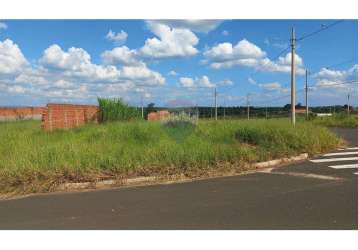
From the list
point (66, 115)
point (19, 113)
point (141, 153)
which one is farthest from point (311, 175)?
point (19, 113)

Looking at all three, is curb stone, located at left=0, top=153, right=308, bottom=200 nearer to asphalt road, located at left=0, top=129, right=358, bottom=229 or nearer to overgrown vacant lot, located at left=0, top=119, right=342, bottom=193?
overgrown vacant lot, located at left=0, top=119, right=342, bottom=193

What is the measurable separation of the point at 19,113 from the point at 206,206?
4508 cm

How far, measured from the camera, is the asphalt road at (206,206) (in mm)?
5039

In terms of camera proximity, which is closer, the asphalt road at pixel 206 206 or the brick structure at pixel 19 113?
the asphalt road at pixel 206 206

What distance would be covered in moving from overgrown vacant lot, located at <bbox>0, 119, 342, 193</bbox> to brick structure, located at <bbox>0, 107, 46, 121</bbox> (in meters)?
32.8

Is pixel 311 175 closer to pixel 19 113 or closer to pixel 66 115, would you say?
pixel 66 115

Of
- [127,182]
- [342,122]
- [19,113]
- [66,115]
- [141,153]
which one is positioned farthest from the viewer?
[19,113]

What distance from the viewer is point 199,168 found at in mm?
8930

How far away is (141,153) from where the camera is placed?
943 cm

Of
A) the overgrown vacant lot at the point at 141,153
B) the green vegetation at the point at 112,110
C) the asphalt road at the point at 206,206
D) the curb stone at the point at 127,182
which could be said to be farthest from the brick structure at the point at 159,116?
the asphalt road at the point at 206,206

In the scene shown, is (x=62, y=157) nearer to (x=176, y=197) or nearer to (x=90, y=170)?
(x=90, y=170)

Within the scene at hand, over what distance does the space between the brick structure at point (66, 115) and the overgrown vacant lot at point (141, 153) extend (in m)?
2.72

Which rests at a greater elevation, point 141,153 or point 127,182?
point 141,153

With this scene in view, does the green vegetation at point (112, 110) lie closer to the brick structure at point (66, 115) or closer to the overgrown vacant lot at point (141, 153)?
the brick structure at point (66, 115)
